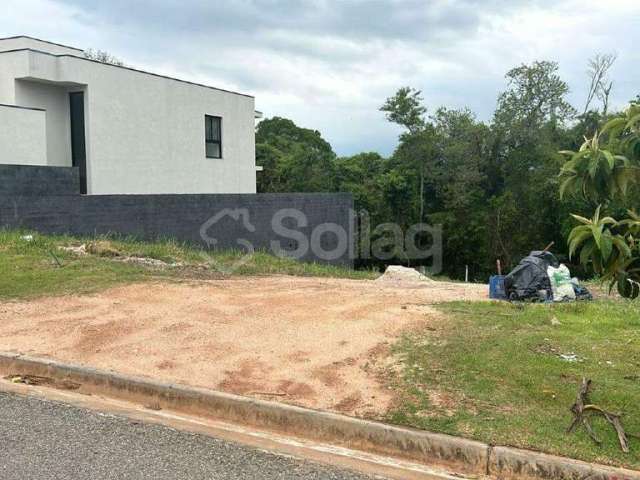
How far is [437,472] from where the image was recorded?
423 centimetres

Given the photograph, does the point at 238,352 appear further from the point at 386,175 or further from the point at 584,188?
the point at 386,175

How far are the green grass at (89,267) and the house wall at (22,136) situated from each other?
388cm

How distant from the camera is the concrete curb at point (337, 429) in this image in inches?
161

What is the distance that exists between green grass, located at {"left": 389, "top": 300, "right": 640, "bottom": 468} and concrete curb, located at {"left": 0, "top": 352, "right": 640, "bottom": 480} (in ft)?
0.45

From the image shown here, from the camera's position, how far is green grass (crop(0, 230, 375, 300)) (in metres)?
9.60

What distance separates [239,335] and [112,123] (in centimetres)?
1527

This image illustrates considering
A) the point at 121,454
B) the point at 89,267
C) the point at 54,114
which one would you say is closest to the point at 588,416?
the point at 121,454

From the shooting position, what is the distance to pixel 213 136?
24922mm

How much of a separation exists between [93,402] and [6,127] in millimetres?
13720

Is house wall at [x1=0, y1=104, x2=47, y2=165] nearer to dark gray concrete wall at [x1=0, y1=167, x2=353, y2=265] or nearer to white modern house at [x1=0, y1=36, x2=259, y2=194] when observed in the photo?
white modern house at [x1=0, y1=36, x2=259, y2=194]
